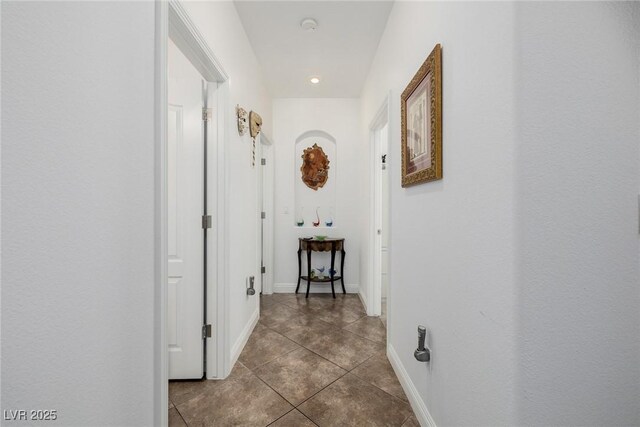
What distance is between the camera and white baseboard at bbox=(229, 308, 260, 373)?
6.95 ft

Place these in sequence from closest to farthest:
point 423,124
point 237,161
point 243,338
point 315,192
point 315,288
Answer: point 423,124 < point 237,161 < point 243,338 < point 315,288 < point 315,192

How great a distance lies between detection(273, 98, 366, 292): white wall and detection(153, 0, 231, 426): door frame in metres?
2.01

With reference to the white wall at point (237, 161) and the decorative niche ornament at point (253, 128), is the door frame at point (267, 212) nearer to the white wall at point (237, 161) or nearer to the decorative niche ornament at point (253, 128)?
the white wall at point (237, 161)

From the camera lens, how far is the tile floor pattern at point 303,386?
1.59m

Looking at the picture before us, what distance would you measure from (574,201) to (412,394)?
1.37m

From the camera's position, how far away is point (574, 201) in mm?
832

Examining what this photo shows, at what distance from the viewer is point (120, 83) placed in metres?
0.93

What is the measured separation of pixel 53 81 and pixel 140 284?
0.67m

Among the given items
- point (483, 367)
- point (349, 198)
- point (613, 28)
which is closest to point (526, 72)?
point (613, 28)

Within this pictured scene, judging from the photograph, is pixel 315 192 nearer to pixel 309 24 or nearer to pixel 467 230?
pixel 309 24

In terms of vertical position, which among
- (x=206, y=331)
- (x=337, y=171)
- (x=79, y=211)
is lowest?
(x=206, y=331)

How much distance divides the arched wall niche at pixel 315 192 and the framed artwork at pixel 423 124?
2.24 metres

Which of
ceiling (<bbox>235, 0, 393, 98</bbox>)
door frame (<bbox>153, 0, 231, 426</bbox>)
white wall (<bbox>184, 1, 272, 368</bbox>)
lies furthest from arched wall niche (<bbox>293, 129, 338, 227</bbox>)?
door frame (<bbox>153, 0, 231, 426</bbox>)

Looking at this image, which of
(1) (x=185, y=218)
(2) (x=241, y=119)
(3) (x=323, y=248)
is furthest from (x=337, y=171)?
(1) (x=185, y=218)
